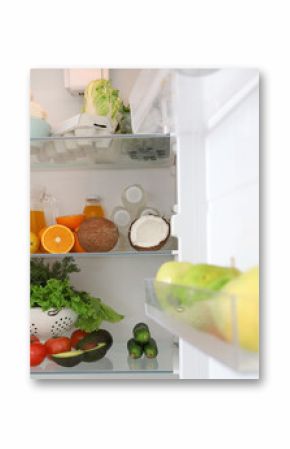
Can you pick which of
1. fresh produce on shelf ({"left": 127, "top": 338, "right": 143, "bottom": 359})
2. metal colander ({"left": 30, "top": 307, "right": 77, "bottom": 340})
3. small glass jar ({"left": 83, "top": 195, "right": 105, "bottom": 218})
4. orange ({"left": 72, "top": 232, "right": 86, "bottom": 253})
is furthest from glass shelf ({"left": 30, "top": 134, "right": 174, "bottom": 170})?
fresh produce on shelf ({"left": 127, "top": 338, "right": 143, "bottom": 359})

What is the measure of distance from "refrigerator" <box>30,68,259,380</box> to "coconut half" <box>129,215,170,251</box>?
0.06ft

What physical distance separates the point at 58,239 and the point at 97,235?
12cm

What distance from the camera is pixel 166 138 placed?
6.57ft

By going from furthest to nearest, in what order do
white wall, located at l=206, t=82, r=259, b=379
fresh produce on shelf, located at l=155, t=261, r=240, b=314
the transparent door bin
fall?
white wall, located at l=206, t=82, r=259, b=379 → fresh produce on shelf, located at l=155, t=261, r=240, b=314 → the transparent door bin

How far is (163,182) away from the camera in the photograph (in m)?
2.00

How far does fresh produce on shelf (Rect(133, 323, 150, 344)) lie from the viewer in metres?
2.01

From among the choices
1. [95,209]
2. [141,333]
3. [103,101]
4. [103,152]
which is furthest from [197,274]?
[103,101]

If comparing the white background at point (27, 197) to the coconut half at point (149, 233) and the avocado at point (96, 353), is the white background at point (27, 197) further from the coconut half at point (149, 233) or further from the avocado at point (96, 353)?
the coconut half at point (149, 233)

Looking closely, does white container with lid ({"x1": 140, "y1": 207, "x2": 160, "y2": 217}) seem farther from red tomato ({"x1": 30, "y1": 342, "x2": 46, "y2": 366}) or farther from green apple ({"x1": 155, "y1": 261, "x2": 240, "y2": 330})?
red tomato ({"x1": 30, "y1": 342, "x2": 46, "y2": 366})

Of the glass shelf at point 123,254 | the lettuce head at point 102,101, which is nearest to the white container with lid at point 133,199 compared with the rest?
the glass shelf at point 123,254
